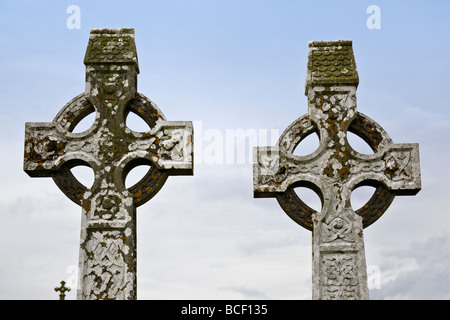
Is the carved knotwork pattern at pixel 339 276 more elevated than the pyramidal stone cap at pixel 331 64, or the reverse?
the pyramidal stone cap at pixel 331 64

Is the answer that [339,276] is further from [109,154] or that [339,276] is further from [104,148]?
[104,148]

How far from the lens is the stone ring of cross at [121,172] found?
845 centimetres

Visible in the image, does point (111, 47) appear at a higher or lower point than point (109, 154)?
higher

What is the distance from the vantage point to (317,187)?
8461mm

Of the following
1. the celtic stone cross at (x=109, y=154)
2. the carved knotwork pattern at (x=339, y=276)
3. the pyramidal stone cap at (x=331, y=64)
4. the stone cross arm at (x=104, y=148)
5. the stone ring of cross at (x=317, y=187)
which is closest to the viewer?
the carved knotwork pattern at (x=339, y=276)

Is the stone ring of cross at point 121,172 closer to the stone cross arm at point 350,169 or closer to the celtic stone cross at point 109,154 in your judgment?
the celtic stone cross at point 109,154

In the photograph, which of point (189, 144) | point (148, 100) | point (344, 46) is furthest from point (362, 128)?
point (148, 100)

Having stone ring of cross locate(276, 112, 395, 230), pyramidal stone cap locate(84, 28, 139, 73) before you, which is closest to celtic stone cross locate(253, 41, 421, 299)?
stone ring of cross locate(276, 112, 395, 230)

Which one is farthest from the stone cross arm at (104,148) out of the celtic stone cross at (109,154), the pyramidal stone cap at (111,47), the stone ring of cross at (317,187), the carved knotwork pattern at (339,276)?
the carved knotwork pattern at (339,276)

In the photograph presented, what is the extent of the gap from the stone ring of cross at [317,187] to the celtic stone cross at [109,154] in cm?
129

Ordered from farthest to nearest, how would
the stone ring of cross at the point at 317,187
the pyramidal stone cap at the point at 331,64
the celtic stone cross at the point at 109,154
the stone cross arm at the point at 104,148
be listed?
the pyramidal stone cap at the point at 331,64 < the stone cross arm at the point at 104,148 < the stone ring of cross at the point at 317,187 < the celtic stone cross at the point at 109,154

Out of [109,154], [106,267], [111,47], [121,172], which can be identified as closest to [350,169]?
[121,172]

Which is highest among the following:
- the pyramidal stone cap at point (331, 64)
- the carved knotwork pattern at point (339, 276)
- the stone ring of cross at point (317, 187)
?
the pyramidal stone cap at point (331, 64)

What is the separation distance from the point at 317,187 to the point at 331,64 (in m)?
1.66
